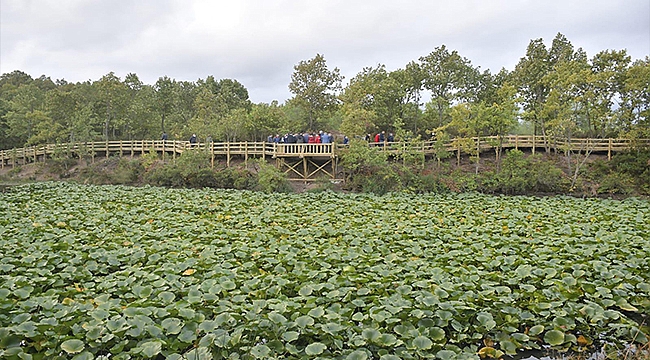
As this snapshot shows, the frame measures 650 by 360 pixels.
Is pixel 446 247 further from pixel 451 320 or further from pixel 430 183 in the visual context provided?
pixel 430 183

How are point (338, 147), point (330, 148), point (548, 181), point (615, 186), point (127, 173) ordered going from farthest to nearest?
point (127, 173), point (338, 147), point (330, 148), point (548, 181), point (615, 186)

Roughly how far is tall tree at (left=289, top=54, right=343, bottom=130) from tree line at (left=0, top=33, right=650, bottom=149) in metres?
0.05

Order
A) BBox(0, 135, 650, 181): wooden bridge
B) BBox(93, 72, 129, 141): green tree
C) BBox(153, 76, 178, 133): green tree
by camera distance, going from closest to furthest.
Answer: BBox(0, 135, 650, 181): wooden bridge
BBox(93, 72, 129, 141): green tree
BBox(153, 76, 178, 133): green tree

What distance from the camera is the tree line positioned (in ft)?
56.0

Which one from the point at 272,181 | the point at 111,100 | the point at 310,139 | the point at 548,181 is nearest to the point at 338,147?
the point at 310,139

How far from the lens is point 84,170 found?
69.6 feet

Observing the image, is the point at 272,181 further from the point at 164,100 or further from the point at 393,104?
the point at 164,100

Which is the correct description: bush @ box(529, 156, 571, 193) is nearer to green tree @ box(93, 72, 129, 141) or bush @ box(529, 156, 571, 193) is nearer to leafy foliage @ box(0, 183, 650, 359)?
leafy foliage @ box(0, 183, 650, 359)

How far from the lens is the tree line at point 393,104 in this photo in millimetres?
17062

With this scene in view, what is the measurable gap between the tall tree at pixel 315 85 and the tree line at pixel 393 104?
0.16 feet

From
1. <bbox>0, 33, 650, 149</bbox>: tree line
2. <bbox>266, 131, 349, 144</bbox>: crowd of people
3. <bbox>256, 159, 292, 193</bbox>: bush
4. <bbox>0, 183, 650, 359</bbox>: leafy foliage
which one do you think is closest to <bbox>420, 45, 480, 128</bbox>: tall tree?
<bbox>0, 33, 650, 149</bbox>: tree line

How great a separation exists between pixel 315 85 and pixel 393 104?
411 cm

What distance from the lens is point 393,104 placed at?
22953 millimetres

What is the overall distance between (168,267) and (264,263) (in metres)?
1.22
